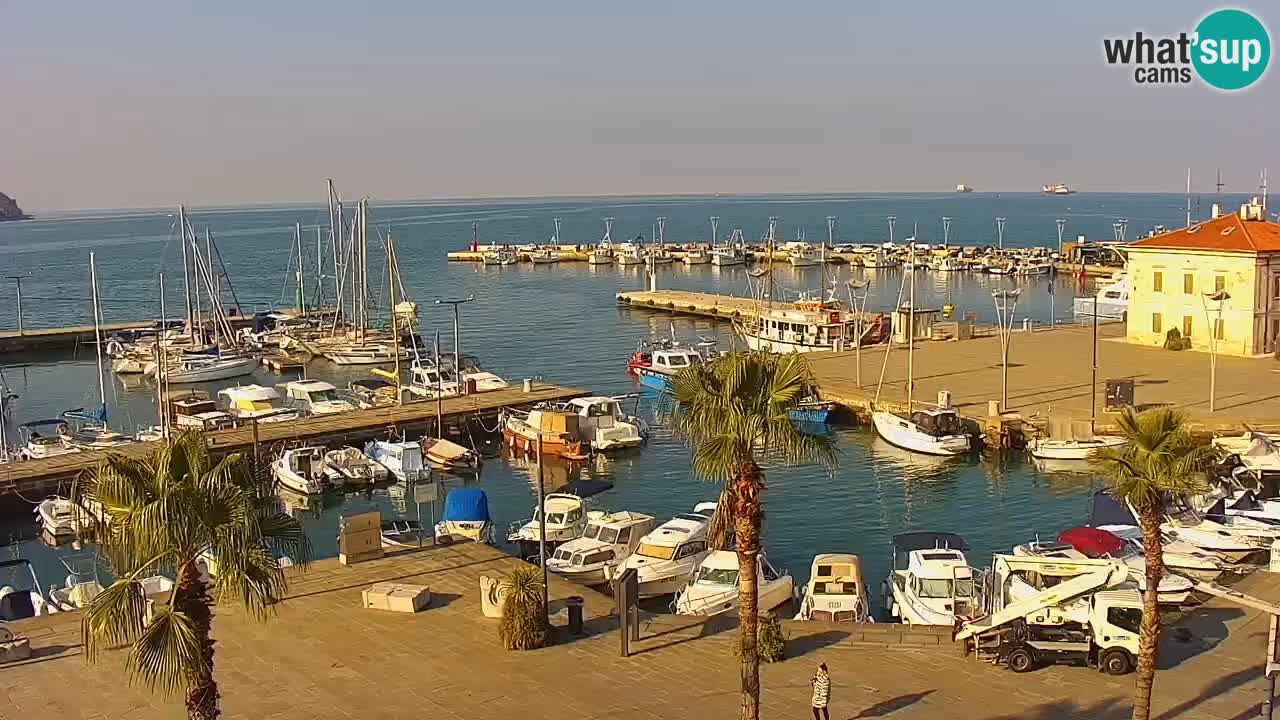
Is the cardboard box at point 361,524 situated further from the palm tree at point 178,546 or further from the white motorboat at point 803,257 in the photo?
the white motorboat at point 803,257

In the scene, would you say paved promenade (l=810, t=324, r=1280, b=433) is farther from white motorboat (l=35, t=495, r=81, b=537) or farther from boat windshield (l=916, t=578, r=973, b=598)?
white motorboat (l=35, t=495, r=81, b=537)

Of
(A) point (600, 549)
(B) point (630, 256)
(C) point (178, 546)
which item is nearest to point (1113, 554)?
(A) point (600, 549)

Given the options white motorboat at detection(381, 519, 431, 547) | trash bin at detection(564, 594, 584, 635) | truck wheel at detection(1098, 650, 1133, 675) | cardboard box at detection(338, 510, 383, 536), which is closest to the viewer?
truck wheel at detection(1098, 650, 1133, 675)

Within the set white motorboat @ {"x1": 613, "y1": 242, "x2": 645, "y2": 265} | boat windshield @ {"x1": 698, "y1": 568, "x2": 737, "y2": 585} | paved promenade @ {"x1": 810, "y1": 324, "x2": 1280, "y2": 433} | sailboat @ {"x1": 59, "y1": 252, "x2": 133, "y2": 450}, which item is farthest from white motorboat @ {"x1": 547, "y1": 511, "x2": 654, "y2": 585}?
white motorboat @ {"x1": 613, "y1": 242, "x2": 645, "y2": 265}

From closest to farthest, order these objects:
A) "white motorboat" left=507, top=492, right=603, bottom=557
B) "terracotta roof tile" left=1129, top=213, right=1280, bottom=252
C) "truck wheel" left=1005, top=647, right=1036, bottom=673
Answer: "truck wheel" left=1005, top=647, right=1036, bottom=673 < "white motorboat" left=507, top=492, right=603, bottom=557 < "terracotta roof tile" left=1129, top=213, right=1280, bottom=252

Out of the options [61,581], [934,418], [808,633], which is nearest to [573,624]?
[808,633]

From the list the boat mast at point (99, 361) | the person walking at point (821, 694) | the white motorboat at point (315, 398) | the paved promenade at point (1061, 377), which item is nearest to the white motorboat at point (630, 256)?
the boat mast at point (99, 361)
